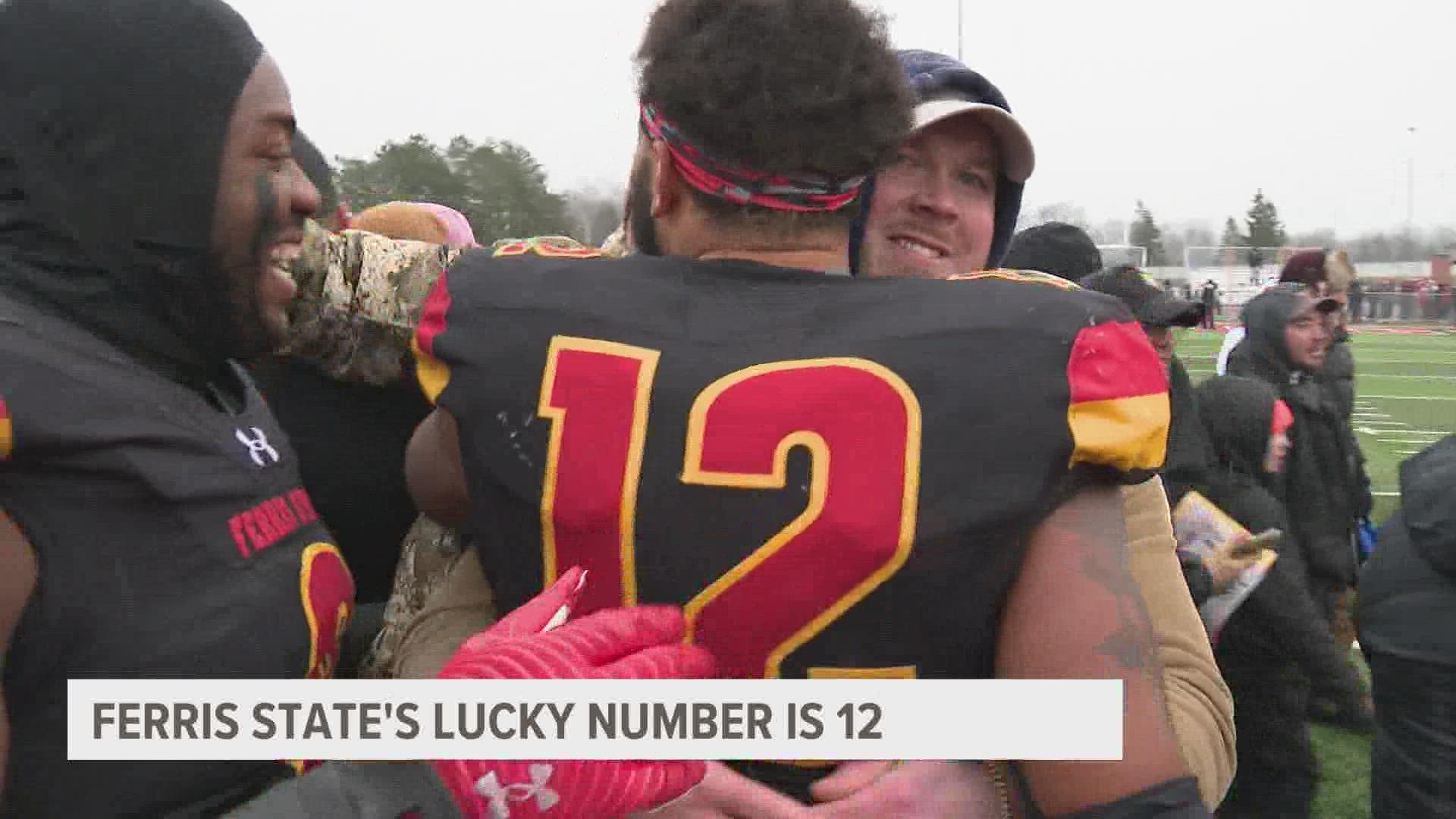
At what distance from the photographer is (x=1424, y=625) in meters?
2.84

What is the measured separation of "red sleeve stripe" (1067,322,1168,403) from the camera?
3.81 ft

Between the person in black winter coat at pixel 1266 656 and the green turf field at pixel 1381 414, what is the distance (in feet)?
1.14

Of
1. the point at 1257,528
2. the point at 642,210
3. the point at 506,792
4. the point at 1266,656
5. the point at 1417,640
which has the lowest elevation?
the point at 1266,656

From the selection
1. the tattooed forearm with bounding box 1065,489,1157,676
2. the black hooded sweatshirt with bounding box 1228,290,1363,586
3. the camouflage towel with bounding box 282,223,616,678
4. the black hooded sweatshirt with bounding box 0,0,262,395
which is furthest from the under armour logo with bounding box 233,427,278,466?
the black hooded sweatshirt with bounding box 1228,290,1363,586

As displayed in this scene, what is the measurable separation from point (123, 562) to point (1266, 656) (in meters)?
3.41

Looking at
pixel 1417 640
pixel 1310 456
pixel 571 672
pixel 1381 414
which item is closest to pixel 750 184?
pixel 571 672

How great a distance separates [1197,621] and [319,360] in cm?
136

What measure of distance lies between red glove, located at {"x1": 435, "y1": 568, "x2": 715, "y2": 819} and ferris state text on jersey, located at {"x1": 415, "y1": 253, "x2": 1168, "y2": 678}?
58 millimetres

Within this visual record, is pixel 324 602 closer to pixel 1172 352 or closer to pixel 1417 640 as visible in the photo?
pixel 1417 640

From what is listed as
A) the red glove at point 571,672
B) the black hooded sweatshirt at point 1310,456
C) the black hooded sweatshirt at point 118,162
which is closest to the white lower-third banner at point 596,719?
the red glove at point 571,672

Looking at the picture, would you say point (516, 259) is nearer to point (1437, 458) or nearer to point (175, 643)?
point (175, 643)

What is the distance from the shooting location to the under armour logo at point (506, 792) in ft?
3.57

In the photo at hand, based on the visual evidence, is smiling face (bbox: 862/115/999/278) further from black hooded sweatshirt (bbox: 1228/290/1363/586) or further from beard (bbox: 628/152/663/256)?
black hooded sweatshirt (bbox: 1228/290/1363/586)

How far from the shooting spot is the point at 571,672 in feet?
3.64
